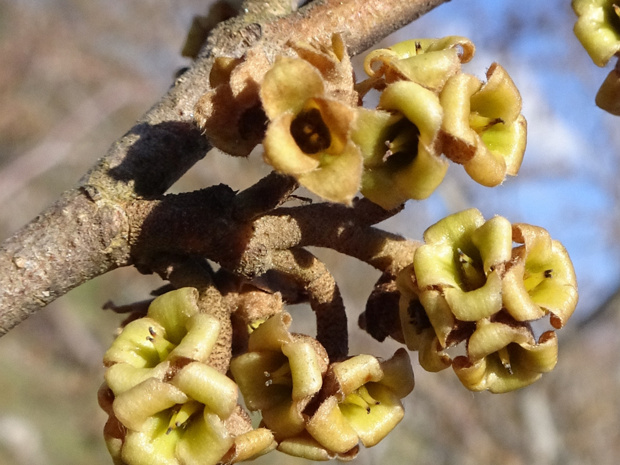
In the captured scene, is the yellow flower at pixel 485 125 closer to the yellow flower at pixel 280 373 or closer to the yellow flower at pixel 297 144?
the yellow flower at pixel 297 144

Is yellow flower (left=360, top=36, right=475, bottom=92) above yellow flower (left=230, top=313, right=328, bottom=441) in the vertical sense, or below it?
above

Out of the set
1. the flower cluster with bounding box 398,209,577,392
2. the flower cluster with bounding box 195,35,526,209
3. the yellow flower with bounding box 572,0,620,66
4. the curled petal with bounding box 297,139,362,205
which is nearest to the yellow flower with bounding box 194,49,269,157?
the flower cluster with bounding box 195,35,526,209

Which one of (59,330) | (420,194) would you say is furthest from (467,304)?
(59,330)

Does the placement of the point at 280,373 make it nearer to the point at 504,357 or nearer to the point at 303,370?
the point at 303,370

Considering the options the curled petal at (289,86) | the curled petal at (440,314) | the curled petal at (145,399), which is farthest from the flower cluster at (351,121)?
the curled petal at (145,399)

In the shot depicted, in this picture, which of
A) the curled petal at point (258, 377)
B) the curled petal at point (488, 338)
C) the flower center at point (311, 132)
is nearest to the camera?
the flower center at point (311, 132)

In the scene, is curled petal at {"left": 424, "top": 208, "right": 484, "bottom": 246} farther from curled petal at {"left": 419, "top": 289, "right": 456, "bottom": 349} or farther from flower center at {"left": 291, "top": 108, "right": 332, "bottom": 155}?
flower center at {"left": 291, "top": 108, "right": 332, "bottom": 155}
